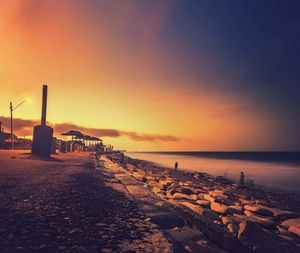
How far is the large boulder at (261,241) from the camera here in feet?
11.0

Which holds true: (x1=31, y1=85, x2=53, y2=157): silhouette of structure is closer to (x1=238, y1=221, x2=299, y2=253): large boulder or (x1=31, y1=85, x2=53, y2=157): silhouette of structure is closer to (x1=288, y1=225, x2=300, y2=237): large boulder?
(x1=288, y1=225, x2=300, y2=237): large boulder

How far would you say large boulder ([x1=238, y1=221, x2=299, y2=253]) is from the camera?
335 centimetres

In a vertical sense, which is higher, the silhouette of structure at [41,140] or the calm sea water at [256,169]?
the silhouette of structure at [41,140]

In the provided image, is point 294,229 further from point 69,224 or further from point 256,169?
point 256,169

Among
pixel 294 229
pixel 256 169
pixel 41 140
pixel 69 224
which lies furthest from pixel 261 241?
pixel 256 169

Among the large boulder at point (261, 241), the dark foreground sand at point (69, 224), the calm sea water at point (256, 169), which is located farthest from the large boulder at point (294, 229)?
the calm sea water at point (256, 169)

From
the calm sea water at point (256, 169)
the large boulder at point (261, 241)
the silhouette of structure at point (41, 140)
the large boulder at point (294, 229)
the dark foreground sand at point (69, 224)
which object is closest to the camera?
the dark foreground sand at point (69, 224)

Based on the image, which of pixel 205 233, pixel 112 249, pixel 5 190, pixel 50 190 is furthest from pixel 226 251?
pixel 5 190

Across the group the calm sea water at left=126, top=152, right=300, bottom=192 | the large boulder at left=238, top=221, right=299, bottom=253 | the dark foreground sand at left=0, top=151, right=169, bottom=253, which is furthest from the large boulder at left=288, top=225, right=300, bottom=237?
the calm sea water at left=126, top=152, right=300, bottom=192

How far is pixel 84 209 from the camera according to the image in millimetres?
4312

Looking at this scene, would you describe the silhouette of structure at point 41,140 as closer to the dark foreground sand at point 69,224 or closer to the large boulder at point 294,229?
the dark foreground sand at point 69,224

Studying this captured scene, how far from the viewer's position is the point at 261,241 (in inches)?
136

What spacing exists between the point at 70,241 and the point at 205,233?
1.93 metres

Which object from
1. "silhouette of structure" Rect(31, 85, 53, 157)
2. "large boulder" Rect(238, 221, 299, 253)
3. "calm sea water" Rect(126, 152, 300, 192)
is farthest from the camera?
"calm sea water" Rect(126, 152, 300, 192)
